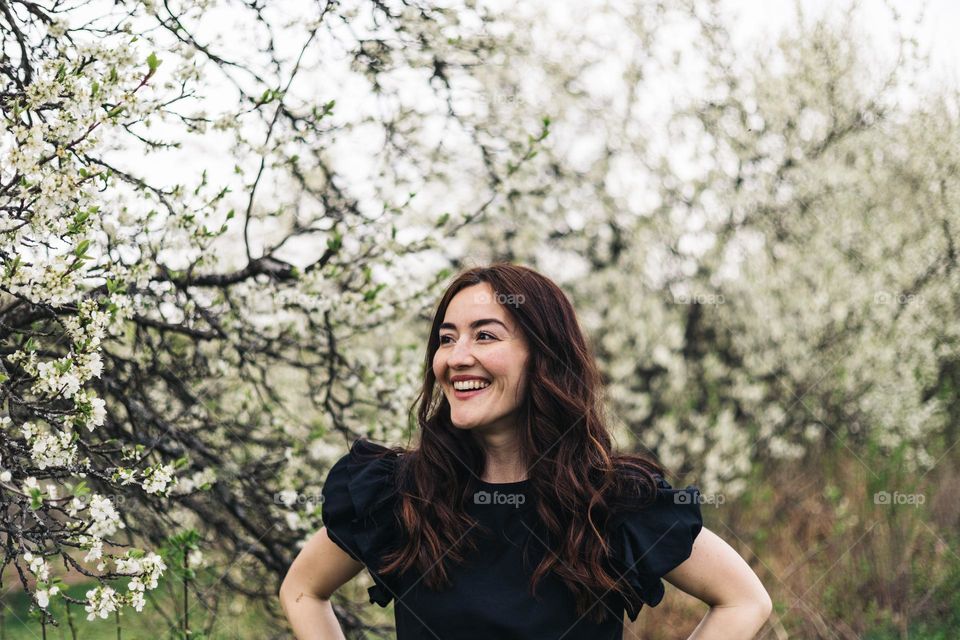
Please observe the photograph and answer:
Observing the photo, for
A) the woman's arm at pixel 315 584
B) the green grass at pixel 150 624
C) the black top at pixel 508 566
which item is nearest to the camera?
the black top at pixel 508 566

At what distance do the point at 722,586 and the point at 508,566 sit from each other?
52cm

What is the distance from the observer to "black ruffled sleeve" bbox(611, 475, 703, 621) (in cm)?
216

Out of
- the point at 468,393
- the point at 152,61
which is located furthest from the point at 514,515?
the point at 152,61

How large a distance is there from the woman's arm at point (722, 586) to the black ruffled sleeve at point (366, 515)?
0.70m

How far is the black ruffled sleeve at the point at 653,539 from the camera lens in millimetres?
2160

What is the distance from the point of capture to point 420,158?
4395 millimetres

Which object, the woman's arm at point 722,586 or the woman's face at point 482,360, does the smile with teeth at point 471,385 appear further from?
the woman's arm at point 722,586

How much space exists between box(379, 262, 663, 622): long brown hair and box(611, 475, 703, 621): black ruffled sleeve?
0.10ft

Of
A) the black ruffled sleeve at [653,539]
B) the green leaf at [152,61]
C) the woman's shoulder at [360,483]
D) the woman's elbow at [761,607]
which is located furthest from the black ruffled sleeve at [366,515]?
the green leaf at [152,61]

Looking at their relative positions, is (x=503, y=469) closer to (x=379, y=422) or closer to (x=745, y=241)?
(x=379, y=422)

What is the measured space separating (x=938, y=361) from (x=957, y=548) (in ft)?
8.31

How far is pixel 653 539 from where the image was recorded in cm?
217

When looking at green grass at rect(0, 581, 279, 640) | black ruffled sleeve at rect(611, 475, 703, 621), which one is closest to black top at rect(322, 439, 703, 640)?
black ruffled sleeve at rect(611, 475, 703, 621)

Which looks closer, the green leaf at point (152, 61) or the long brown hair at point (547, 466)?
the long brown hair at point (547, 466)
